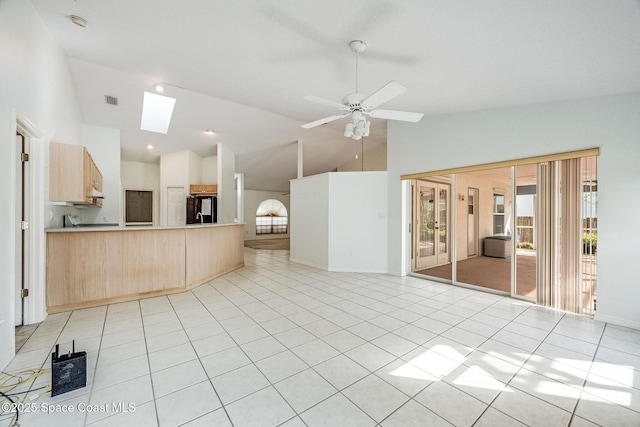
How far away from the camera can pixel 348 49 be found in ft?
9.70

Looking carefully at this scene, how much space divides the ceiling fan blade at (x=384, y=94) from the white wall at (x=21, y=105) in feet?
10.3

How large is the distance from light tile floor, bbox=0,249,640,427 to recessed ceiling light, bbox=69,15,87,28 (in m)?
3.36

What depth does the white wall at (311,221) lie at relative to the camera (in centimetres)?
602

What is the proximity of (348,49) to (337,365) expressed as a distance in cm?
323

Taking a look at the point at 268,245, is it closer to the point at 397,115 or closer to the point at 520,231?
the point at 520,231

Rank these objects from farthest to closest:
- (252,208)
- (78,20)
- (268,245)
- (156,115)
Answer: (252,208) → (268,245) → (156,115) → (78,20)

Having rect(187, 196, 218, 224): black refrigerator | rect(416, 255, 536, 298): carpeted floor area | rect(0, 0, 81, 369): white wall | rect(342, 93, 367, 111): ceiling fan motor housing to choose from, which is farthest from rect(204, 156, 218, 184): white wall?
rect(416, 255, 536, 298): carpeted floor area

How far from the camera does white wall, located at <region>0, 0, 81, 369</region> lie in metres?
2.13

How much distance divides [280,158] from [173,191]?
360cm

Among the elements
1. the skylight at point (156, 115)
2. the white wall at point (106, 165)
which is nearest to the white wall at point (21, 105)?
the skylight at point (156, 115)

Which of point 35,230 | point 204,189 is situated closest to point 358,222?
point 204,189

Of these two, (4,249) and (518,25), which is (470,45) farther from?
(4,249)

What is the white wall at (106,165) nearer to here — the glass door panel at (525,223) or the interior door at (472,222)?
the glass door panel at (525,223)

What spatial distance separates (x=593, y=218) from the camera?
327 cm
